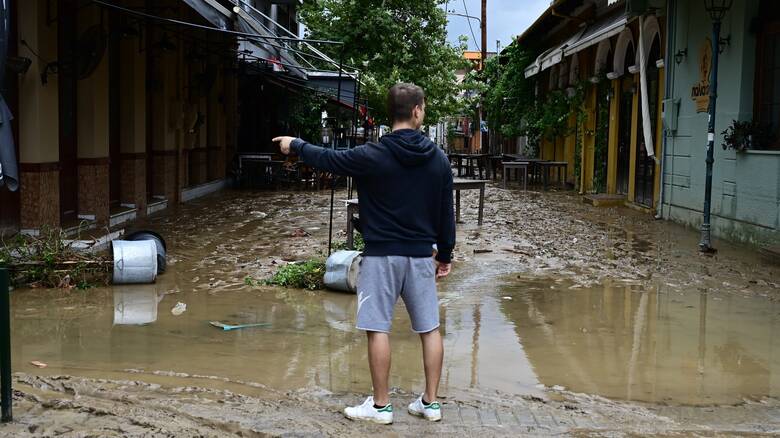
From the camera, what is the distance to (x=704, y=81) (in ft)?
42.8

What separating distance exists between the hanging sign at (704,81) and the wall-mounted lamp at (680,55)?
0.64 meters

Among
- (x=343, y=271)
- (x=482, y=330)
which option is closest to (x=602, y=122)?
(x=343, y=271)

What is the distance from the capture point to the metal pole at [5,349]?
4.11 metres

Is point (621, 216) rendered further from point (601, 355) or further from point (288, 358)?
point (288, 358)

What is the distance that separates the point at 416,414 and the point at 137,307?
357 centimetres

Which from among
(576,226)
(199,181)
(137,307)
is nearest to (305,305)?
(137,307)

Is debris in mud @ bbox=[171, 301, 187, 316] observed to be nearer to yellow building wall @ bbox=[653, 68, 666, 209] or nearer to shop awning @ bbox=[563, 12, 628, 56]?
yellow building wall @ bbox=[653, 68, 666, 209]

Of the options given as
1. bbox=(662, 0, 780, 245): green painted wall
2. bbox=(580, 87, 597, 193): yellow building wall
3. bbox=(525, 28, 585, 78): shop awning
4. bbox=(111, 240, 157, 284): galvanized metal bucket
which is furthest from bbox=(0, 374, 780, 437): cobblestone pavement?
bbox=(580, 87, 597, 193): yellow building wall

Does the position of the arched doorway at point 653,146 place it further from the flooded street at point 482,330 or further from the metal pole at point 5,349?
the metal pole at point 5,349

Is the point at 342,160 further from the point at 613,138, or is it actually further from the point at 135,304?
the point at 613,138

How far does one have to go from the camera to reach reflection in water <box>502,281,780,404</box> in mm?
5383

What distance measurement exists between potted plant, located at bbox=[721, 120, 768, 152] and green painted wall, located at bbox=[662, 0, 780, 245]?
14 cm

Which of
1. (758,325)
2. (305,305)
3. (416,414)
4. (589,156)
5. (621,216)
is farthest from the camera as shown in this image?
(589,156)

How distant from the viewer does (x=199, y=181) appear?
64.9 feet
